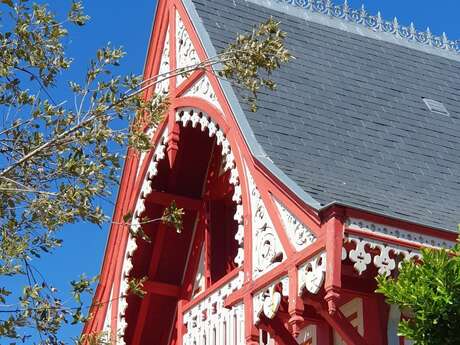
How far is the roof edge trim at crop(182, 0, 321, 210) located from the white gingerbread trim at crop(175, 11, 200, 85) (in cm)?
24

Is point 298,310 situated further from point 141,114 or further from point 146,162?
point 146,162

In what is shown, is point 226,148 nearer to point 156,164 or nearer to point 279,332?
point 156,164

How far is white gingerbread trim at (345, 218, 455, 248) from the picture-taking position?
10.3m

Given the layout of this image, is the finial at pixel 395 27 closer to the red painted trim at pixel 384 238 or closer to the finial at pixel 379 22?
the finial at pixel 379 22

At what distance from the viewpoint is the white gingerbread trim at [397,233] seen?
33.8 feet

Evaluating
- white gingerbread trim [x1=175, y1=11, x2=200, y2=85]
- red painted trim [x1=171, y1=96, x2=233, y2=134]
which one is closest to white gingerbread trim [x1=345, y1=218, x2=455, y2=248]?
red painted trim [x1=171, y1=96, x2=233, y2=134]

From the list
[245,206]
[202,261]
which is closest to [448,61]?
[202,261]

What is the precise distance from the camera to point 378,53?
1659 centimetres

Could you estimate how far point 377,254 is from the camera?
10.4m

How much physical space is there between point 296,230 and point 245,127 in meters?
1.85

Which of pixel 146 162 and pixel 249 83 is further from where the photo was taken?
pixel 146 162

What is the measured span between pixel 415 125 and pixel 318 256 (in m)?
4.26

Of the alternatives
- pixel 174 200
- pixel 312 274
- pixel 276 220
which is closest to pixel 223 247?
pixel 174 200

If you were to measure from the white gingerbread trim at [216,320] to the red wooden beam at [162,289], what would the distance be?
1.06 metres
